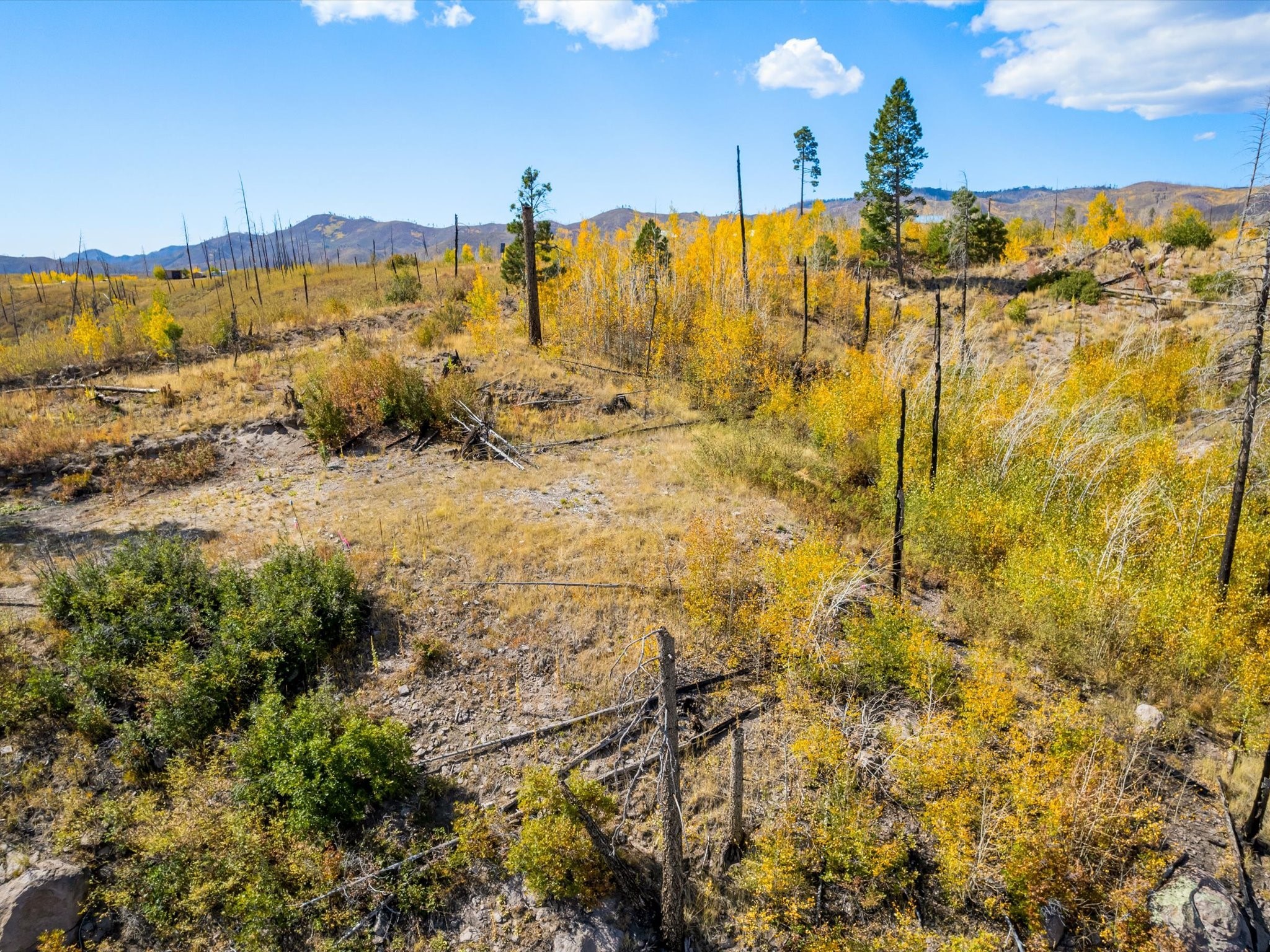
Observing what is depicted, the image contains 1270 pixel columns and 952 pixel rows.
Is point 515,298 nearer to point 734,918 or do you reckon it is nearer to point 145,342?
point 145,342

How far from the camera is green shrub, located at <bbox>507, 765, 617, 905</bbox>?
5.19 metres

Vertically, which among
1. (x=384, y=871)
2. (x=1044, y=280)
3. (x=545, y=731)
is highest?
(x=1044, y=280)

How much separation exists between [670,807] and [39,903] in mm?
5637

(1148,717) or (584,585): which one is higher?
(584,585)

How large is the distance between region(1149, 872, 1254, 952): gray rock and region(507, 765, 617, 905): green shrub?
4.77 meters

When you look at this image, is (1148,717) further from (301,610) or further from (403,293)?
(403,293)

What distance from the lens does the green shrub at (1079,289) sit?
21.5 m

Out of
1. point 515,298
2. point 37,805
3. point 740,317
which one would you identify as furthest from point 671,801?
point 515,298

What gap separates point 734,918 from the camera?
209 inches

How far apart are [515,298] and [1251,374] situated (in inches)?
972

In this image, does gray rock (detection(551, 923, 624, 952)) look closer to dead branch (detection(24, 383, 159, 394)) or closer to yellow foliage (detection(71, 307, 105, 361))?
dead branch (detection(24, 383, 159, 394))

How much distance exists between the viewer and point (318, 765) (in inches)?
231

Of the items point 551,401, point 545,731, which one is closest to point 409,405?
point 551,401

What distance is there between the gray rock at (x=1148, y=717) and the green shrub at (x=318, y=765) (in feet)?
26.5
